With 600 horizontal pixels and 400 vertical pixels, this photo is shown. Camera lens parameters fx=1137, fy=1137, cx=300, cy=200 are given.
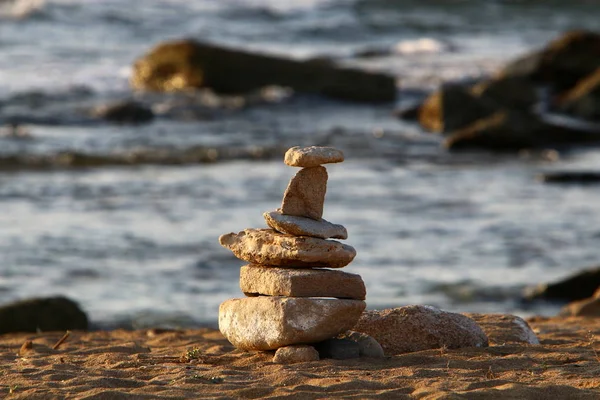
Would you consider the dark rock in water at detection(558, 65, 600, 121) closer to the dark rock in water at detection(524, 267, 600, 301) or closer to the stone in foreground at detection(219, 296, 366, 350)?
the dark rock in water at detection(524, 267, 600, 301)

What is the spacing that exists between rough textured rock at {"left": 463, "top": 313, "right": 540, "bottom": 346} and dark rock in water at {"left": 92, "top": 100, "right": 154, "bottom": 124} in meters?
15.7

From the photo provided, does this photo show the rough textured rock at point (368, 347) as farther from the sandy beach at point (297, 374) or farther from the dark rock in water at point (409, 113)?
the dark rock in water at point (409, 113)

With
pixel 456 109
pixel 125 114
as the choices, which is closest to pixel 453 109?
pixel 456 109

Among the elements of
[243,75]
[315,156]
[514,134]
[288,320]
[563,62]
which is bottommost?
[288,320]

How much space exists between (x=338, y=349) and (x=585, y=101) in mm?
18707

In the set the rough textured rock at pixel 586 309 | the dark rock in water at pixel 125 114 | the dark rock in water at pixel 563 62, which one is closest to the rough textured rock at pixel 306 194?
the rough textured rock at pixel 586 309

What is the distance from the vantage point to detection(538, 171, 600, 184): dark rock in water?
17.4 m

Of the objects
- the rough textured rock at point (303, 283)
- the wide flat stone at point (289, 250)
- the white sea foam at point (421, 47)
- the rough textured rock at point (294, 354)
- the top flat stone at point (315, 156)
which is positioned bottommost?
the rough textured rock at point (294, 354)

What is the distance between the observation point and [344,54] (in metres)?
35.2

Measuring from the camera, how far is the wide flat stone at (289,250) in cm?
701

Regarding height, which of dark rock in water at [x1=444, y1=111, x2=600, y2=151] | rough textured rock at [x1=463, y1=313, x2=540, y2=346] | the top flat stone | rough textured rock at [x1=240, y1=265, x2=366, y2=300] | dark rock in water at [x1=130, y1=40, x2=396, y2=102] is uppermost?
A: dark rock in water at [x1=130, y1=40, x2=396, y2=102]

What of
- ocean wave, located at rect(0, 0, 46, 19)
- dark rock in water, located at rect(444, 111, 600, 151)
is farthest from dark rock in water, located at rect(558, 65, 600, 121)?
ocean wave, located at rect(0, 0, 46, 19)

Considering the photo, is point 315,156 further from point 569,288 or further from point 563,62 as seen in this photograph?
point 563,62

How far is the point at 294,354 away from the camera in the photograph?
275 inches
